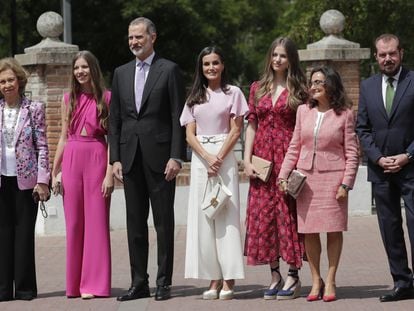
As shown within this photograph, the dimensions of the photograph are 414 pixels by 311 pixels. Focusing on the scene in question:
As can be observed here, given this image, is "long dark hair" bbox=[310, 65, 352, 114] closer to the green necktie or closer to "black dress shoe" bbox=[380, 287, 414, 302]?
the green necktie

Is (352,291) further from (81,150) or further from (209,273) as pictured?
(81,150)

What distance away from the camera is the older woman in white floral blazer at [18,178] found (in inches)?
400

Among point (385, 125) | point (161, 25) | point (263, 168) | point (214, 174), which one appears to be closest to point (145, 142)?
point (214, 174)

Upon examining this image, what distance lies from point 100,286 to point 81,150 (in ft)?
3.82

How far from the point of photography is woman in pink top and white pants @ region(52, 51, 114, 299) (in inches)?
398

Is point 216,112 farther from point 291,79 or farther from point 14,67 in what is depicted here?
point 14,67

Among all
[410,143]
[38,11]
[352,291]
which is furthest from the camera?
[38,11]

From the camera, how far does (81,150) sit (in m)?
10.1

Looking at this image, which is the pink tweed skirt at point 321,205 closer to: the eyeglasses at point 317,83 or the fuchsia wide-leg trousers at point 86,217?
the eyeglasses at point 317,83

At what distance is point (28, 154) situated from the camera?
10.2 metres

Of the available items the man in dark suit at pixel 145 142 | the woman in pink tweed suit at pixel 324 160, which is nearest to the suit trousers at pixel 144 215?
the man in dark suit at pixel 145 142

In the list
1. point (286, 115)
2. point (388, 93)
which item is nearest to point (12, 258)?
point (286, 115)

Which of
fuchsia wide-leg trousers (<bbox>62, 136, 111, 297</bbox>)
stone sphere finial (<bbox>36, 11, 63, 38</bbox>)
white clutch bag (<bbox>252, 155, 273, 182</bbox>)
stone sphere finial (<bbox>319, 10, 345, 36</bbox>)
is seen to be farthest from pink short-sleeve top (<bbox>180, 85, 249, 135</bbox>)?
stone sphere finial (<bbox>319, 10, 345, 36</bbox>)

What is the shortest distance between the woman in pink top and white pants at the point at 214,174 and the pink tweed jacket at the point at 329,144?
1.74 feet
